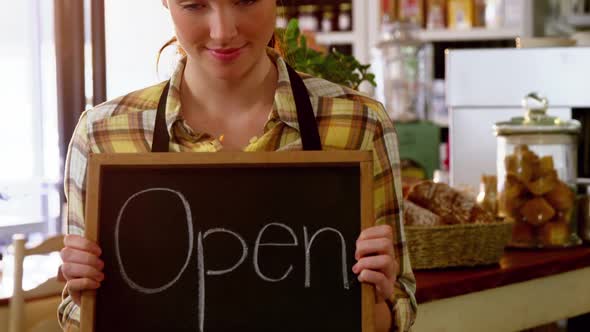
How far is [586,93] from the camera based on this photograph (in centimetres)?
408

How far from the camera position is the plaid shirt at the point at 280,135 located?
3.78 ft

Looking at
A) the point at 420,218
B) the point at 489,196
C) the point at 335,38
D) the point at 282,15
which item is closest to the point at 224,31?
the point at 282,15

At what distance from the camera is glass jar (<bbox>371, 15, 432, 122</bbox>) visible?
527 centimetres

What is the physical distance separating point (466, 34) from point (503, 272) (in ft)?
12.4

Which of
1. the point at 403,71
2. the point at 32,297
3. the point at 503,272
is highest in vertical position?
the point at 403,71

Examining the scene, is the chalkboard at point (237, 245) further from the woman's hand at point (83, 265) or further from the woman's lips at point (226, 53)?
the woman's lips at point (226, 53)

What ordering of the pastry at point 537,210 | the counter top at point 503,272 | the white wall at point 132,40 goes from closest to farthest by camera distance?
the counter top at point 503,272 → the pastry at point 537,210 → the white wall at point 132,40

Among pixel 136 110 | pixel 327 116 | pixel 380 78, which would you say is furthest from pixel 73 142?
pixel 380 78

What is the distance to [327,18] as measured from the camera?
18.9ft

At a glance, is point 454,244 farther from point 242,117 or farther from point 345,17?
point 345,17

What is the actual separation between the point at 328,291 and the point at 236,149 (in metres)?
0.24

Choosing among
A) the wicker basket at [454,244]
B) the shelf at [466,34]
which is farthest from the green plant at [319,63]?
the shelf at [466,34]

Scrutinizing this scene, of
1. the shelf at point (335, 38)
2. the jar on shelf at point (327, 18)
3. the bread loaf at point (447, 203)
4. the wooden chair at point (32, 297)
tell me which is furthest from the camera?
the jar on shelf at point (327, 18)

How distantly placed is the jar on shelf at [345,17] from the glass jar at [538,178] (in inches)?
142
